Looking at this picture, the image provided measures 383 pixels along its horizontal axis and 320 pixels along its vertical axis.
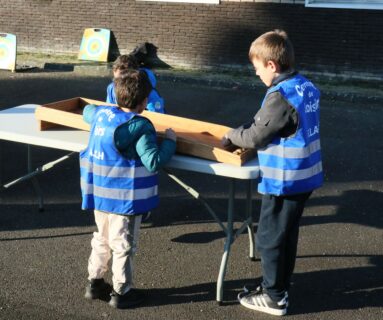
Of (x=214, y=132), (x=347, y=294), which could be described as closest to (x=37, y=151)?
(x=214, y=132)

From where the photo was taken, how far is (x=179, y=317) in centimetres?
361

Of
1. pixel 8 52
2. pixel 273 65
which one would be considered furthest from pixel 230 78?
pixel 273 65

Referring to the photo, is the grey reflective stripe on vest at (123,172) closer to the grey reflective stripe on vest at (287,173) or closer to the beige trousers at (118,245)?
the beige trousers at (118,245)

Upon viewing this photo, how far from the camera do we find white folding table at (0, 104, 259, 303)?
3.48 metres

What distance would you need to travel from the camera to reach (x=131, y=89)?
3.37m

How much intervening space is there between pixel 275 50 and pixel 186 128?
1.10m

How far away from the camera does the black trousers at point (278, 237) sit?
3396mm

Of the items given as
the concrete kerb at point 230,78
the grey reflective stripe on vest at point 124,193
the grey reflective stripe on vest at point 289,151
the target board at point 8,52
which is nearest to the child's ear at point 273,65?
the grey reflective stripe on vest at point 289,151

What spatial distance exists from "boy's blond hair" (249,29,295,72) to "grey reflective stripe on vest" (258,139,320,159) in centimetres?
44

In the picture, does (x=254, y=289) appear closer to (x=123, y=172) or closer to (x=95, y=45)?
(x=123, y=172)

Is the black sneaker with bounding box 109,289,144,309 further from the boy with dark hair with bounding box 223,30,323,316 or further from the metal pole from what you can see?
the boy with dark hair with bounding box 223,30,323,316

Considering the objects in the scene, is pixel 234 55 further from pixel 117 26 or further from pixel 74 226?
pixel 74 226

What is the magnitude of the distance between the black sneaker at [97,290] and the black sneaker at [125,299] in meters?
0.08

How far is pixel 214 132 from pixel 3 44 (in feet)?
30.6
